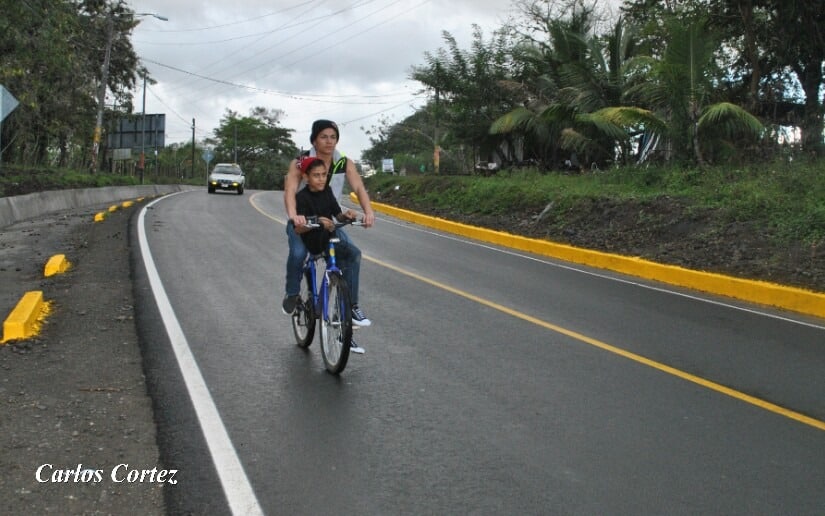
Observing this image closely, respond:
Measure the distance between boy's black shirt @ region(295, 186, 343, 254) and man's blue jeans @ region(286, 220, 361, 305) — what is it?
0.36 feet

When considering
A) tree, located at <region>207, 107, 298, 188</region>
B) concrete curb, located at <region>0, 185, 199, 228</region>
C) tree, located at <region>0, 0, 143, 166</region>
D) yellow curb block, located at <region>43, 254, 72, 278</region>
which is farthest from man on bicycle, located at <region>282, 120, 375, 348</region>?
tree, located at <region>207, 107, 298, 188</region>

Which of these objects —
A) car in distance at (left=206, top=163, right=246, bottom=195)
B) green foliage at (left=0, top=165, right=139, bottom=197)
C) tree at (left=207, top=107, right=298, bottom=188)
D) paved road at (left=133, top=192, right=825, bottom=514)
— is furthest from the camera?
tree at (left=207, top=107, right=298, bottom=188)

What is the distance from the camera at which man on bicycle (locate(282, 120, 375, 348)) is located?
5.85 m

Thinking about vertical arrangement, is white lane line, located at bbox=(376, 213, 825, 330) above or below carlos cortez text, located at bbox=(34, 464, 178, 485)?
above

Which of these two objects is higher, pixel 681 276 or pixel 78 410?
pixel 681 276

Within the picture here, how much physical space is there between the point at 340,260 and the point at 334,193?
74 cm

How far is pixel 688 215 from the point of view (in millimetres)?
13719

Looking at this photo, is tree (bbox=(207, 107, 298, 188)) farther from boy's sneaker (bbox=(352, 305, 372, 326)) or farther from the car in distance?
boy's sneaker (bbox=(352, 305, 372, 326))

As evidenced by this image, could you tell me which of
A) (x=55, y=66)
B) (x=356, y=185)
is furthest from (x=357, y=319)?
(x=55, y=66)

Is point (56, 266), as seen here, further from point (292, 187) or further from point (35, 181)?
point (35, 181)

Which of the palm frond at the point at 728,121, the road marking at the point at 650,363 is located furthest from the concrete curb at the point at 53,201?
the palm frond at the point at 728,121

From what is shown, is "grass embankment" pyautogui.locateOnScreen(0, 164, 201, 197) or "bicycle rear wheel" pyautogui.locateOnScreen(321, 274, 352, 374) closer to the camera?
"bicycle rear wheel" pyautogui.locateOnScreen(321, 274, 352, 374)

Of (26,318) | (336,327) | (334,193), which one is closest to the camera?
(336,327)

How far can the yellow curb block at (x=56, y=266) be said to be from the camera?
9898 mm
